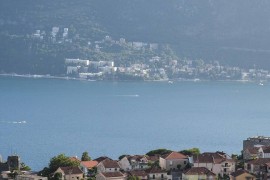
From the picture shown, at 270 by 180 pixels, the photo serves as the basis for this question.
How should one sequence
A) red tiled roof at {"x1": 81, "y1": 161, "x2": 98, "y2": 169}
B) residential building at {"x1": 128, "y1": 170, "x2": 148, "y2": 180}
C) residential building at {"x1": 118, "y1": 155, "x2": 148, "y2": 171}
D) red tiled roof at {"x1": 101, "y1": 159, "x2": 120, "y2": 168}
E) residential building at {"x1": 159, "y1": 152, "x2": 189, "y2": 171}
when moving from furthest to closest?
residential building at {"x1": 118, "y1": 155, "x2": 148, "y2": 171} < red tiled roof at {"x1": 81, "y1": 161, "x2": 98, "y2": 169} < residential building at {"x1": 159, "y1": 152, "x2": 189, "y2": 171} < red tiled roof at {"x1": 101, "y1": 159, "x2": 120, "y2": 168} < residential building at {"x1": 128, "y1": 170, "x2": 148, "y2": 180}

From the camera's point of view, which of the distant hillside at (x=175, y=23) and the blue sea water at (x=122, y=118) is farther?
the distant hillside at (x=175, y=23)

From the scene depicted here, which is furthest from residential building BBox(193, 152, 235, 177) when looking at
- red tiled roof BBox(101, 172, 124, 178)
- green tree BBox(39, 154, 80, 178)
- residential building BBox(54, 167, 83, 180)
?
green tree BBox(39, 154, 80, 178)

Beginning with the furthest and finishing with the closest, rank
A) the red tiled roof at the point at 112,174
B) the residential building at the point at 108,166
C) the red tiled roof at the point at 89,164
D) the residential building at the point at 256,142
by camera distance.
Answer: the residential building at the point at 256,142
the red tiled roof at the point at 89,164
the residential building at the point at 108,166
the red tiled roof at the point at 112,174

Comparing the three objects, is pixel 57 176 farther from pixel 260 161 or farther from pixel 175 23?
pixel 175 23

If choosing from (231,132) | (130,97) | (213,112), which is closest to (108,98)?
(130,97)

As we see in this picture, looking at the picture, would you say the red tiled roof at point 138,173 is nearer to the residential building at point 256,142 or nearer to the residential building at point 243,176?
the residential building at point 243,176

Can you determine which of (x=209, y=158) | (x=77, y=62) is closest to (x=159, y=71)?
(x=77, y=62)

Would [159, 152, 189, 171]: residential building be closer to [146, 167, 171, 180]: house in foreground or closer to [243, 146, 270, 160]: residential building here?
[146, 167, 171, 180]: house in foreground

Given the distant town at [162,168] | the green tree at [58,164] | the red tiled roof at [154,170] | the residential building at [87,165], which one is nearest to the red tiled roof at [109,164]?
the distant town at [162,168]
